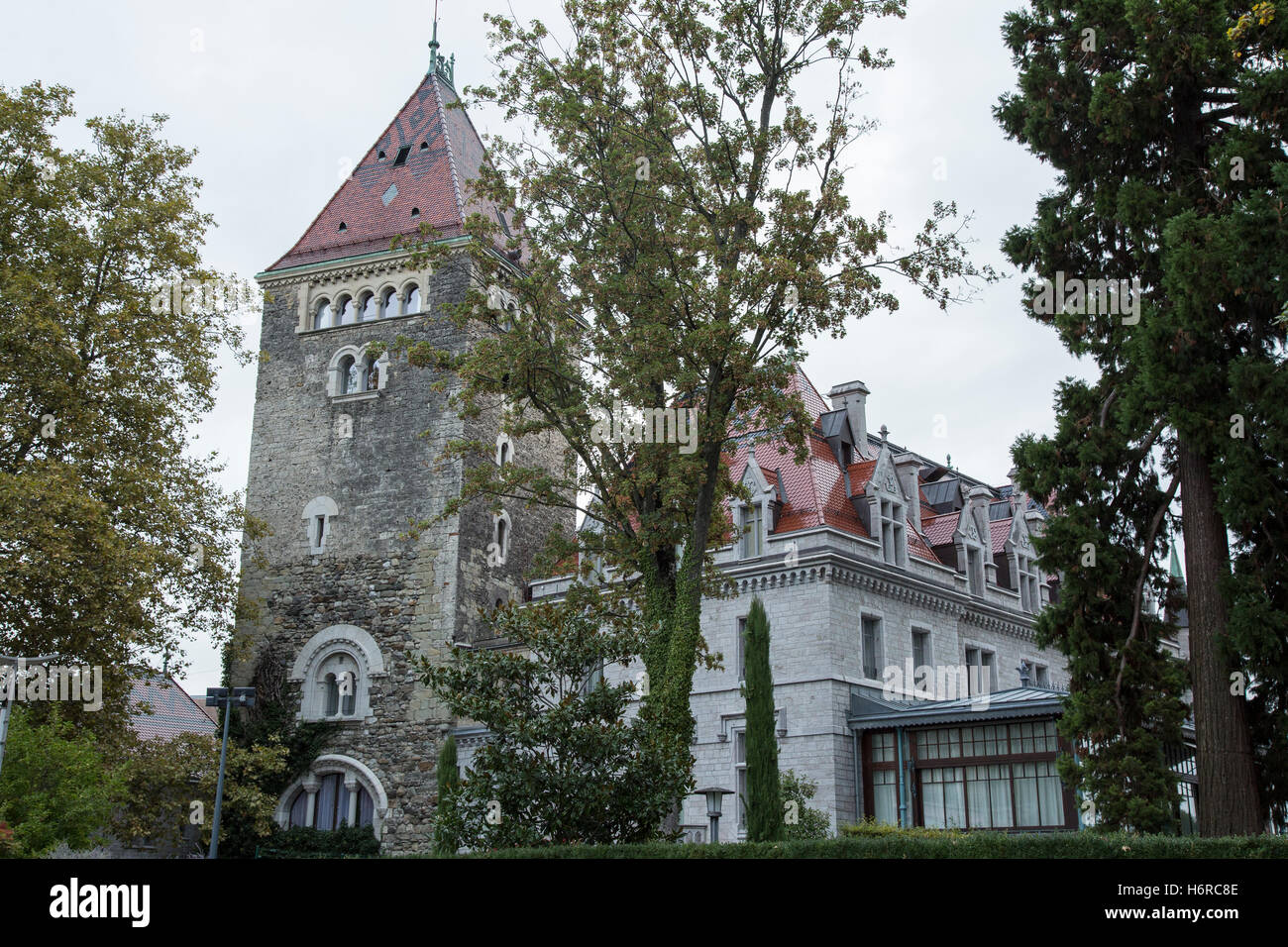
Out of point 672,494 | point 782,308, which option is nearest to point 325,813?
point 672,494

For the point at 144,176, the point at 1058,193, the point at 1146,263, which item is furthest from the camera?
the point at 144,176

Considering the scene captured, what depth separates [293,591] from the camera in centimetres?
3588

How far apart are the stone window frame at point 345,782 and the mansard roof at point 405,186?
15.9m

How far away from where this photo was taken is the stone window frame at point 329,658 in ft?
111

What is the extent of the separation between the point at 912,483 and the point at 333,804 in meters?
20.0

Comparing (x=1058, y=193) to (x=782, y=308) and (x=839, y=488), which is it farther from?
(x=839, y=488)

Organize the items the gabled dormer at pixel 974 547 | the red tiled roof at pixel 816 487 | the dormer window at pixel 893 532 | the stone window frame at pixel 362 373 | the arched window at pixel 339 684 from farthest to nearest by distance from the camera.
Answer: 1. the stone window frame at pixel 362 373
2. the gabled dormer at pixel 974 547
3. the arched window at pixel 339 684
4. the dormer window at pixel 893 532
5. the red tiled roof at pixel 816 487

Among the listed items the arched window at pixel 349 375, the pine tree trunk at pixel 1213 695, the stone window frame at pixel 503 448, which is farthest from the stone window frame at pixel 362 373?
the pine tree trunk at pixel 1213 695

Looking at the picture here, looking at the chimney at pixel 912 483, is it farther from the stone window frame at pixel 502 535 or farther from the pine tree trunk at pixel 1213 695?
the pine tree trunk at pixel 1213 695

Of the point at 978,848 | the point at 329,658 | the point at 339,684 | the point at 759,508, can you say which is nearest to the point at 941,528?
the point at 759,508

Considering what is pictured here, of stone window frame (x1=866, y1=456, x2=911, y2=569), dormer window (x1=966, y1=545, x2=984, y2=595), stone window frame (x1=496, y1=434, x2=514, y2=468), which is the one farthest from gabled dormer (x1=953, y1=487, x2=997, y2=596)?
stone window frame (x1=496, y1=434, x2=514, y2=468)
